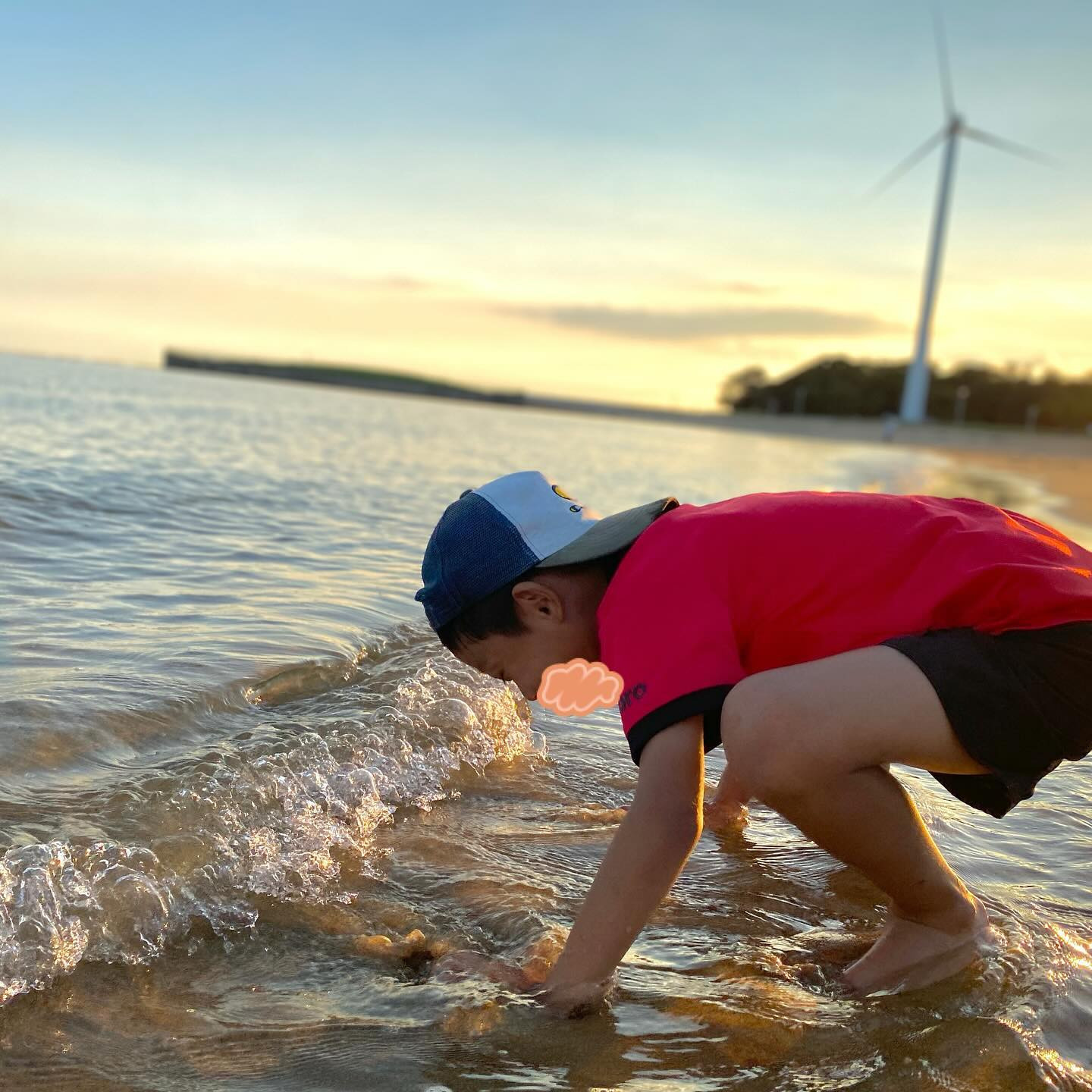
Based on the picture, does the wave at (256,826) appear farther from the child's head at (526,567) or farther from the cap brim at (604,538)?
the cap brim at (604,538)

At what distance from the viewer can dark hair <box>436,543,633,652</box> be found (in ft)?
6.16

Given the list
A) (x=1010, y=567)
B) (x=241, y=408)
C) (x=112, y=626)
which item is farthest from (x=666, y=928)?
(x=241, y=408)

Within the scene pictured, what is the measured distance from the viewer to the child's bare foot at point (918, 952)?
1971 millimetres

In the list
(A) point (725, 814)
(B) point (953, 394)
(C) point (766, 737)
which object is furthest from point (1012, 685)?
(B) point (953, 394)

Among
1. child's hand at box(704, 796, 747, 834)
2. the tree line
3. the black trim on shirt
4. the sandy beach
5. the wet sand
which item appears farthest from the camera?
the tree line

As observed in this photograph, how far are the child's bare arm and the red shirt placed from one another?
0.06 metres

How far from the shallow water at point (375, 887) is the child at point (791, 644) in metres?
0.19

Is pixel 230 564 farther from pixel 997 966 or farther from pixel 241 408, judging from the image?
pixel 241 408

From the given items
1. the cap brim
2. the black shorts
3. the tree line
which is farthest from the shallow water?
the tree line

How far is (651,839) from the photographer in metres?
1.68

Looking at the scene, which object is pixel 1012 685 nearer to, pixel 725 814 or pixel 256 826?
pixel 725 814

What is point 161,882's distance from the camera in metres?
2.14

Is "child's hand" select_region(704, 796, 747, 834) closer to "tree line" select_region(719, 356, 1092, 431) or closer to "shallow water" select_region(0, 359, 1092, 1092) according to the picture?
"shallow water" select_region(0, 359, 1092, 1092)

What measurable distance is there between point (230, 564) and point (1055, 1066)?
13.8ft
